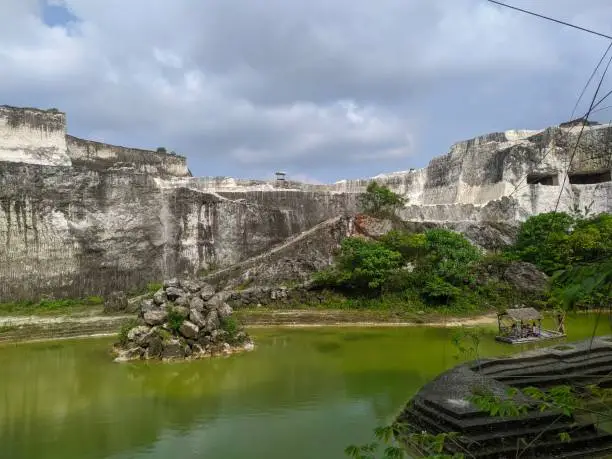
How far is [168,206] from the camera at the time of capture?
20.8 m

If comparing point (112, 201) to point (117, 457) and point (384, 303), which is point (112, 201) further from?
point (117, 457)

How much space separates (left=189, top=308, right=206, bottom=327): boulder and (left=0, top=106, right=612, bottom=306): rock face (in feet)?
2.86

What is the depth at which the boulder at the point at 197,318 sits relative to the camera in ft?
40.0

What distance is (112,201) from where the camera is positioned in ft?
64.7

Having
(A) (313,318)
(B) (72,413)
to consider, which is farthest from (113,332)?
(B) (72,413)

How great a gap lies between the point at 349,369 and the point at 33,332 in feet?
31.3

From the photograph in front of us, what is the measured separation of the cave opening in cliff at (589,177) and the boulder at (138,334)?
23142 mm

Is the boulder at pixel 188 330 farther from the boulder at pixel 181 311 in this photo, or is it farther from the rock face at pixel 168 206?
the rock face at pixel 168 206

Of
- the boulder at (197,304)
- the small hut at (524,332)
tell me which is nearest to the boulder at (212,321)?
the boulder at (197,304)

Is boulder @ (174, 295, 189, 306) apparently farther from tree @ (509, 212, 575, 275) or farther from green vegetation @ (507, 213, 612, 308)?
tree @ (509, 212, 575, 275)

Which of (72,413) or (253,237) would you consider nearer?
(72,413)

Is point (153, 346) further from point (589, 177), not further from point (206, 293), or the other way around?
point (589, 177)

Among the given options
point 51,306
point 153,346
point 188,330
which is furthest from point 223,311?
point 51,306

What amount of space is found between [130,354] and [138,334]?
565mm
